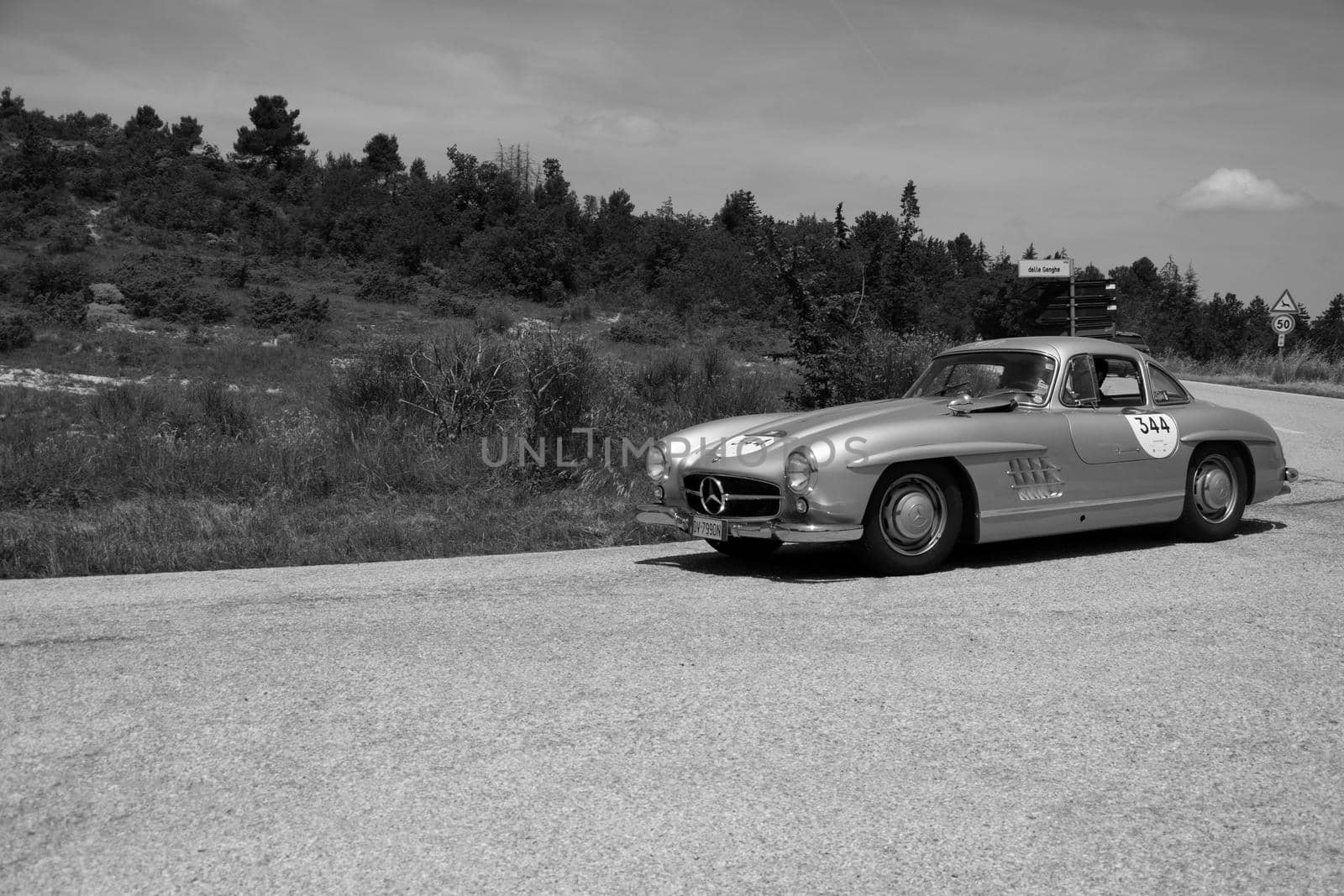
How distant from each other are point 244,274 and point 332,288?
10.9ft

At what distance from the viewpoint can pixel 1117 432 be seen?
7727 mm

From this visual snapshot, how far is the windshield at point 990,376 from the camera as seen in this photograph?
7.77m

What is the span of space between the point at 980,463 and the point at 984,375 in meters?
1.15

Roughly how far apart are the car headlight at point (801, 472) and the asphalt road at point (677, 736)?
1.86 ft

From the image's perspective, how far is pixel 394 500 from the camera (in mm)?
10438

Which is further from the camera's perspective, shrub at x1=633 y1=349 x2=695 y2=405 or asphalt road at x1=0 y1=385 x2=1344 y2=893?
shrub at x1=633 y1=349 x2=695 y2=405

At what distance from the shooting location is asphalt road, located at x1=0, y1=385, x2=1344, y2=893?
3.09m

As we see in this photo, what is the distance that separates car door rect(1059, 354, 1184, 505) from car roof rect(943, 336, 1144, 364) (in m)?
0.05

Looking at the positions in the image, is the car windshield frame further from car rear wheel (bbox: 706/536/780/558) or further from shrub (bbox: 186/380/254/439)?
shrub (bbox: 186/380/254/439)

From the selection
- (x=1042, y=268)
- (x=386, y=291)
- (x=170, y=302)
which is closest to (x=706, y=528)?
(x=1042, y=268)

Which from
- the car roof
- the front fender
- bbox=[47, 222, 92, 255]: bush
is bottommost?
the front fender

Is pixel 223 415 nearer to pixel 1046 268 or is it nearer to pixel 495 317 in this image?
pixel 1046 268

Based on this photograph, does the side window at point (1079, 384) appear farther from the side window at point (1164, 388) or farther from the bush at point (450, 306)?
the bush at point (450, 306)

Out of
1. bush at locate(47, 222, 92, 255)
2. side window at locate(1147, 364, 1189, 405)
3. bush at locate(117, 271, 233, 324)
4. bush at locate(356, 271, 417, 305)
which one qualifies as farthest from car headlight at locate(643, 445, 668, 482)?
bush at locate(47, 222, 92, 255)
